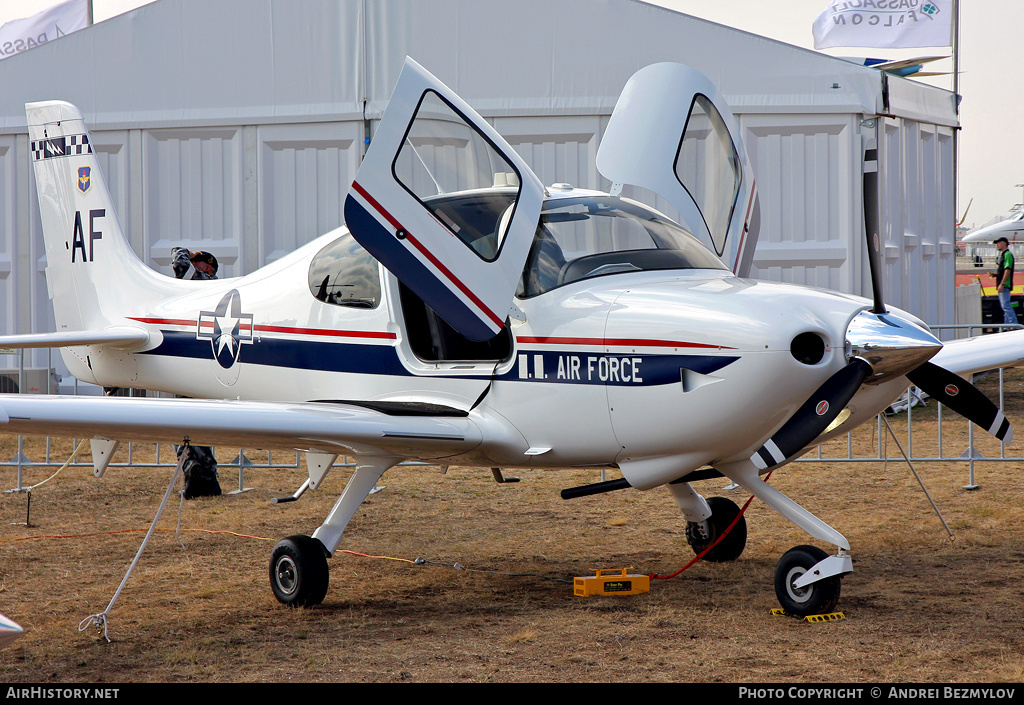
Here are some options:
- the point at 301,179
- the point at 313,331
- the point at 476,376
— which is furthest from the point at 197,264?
the point at 476,376

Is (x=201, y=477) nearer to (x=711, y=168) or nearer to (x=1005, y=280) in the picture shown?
(x=711, y=168)

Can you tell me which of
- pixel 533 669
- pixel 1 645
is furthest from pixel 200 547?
pixel 1 645

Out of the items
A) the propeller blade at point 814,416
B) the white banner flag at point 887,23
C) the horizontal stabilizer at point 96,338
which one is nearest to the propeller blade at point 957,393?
the propeller blade at point 814,416

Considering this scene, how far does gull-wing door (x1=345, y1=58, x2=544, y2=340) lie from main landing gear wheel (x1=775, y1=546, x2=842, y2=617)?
1820 millimetres

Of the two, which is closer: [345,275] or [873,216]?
[873,216]

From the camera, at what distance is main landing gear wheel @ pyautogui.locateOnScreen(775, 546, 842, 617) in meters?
4.81

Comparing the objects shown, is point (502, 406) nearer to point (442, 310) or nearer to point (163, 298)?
point (442, 310)

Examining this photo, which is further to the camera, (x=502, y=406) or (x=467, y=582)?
(x=467, y=582)

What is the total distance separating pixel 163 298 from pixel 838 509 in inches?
208

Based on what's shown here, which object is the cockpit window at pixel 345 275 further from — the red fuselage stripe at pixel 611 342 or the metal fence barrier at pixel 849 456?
the metal fence barrier at pixel 849 456

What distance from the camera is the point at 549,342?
4961mm

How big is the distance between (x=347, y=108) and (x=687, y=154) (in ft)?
23.3

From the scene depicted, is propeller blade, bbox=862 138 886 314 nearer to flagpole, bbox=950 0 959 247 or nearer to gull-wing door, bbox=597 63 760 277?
gull-wing door, bbox=597 63 760 277

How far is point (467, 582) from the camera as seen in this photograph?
19.6ft
